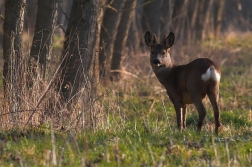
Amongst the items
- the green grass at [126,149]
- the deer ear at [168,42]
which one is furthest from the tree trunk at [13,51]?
the deer ear at [168,42]

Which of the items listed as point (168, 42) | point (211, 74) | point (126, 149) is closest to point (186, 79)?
point (211, 74)

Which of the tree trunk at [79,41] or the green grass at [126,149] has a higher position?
the tree trunk at [79,41]

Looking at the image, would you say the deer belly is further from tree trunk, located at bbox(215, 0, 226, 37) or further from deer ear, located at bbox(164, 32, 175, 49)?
tree trunk, located at bbox(215, 0, 226, 37)

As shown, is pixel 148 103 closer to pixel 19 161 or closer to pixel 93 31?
pixel 93 31

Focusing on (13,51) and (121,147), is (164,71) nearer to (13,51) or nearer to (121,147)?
(13,51)

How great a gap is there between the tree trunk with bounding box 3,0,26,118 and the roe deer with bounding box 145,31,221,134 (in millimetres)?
2091

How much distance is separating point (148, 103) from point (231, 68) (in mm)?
6350

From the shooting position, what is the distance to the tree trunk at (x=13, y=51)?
9.32 metres

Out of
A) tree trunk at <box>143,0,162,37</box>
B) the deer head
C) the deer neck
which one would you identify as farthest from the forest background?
tree trunk at <box>143,0,162,37</box>

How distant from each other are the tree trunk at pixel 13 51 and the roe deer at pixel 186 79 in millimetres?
2091

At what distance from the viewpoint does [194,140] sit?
25.3 feet

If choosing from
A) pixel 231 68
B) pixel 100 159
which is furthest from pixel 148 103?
pixel 100 159

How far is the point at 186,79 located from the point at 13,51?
2.54 meters

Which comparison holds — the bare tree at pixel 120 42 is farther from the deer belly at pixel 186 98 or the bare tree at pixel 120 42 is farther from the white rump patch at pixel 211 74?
the white rump patch at pixel 211 74
